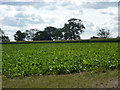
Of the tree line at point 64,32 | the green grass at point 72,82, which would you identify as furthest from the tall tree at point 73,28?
the green grass at point 72,82

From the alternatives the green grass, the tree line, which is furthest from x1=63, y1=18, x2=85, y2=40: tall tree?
the green grass

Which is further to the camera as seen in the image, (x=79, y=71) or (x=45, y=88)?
(x=79, y=71)

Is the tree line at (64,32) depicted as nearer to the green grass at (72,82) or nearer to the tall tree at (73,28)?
the tall tree at (73,28)

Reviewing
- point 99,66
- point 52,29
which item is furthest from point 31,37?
point 99,66

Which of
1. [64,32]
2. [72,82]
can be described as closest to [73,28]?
[64,32]

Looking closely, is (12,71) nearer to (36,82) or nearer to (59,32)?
(36,82)

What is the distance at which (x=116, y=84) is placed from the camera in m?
7.30

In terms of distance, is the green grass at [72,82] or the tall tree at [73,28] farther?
the tall tree at [73,28]

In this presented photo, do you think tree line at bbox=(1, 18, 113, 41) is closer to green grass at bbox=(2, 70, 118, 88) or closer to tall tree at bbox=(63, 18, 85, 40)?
tall tree at bbox=(63, 18, 85, 40)

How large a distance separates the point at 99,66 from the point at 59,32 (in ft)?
147

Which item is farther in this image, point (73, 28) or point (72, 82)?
point (73, 28)

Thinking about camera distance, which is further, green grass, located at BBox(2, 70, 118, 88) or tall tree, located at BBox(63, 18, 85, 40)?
tall tree, located at BBox(63, 18, 85, 40)

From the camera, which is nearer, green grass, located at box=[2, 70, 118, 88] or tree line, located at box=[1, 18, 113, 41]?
green grass, located at box=[2, 70, 118, 88]

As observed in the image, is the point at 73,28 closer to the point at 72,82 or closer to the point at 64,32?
the point at 64,32
